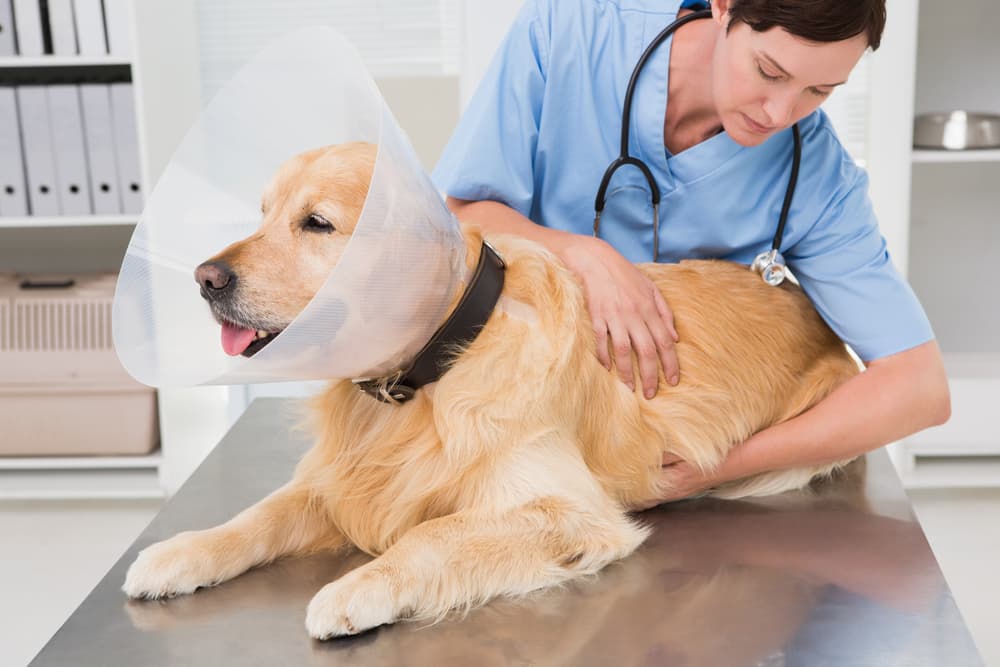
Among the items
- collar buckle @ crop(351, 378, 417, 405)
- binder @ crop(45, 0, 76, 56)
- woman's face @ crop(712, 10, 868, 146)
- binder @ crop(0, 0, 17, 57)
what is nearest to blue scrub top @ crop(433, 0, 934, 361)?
woman's face @ crop(712, 10, 868, 146)

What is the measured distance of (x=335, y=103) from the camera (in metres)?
1.07

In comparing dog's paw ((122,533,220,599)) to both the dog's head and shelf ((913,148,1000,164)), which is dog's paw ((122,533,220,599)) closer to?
the dog's head

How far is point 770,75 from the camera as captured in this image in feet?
3.85

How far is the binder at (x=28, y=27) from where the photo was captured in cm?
275

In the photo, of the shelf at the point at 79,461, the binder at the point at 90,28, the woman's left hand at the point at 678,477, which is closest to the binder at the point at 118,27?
the binder at the point at 90,28

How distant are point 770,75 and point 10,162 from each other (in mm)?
2375

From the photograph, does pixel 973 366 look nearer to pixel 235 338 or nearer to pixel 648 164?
pixel 648 164

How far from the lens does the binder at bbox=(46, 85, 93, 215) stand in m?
2.78

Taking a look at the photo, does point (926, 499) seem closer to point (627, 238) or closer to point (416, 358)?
point (627, 238)

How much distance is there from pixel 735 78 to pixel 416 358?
54 cm

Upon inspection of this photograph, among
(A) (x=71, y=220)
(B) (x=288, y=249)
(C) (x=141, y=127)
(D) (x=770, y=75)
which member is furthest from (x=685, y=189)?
(A) (x=71, y=220)

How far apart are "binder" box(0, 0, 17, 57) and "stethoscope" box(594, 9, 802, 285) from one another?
6.88 feet

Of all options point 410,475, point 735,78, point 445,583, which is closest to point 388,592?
point 445,583

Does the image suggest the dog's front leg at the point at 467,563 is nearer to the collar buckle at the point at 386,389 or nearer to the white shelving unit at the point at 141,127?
the collar buckle at the point at 386,389
